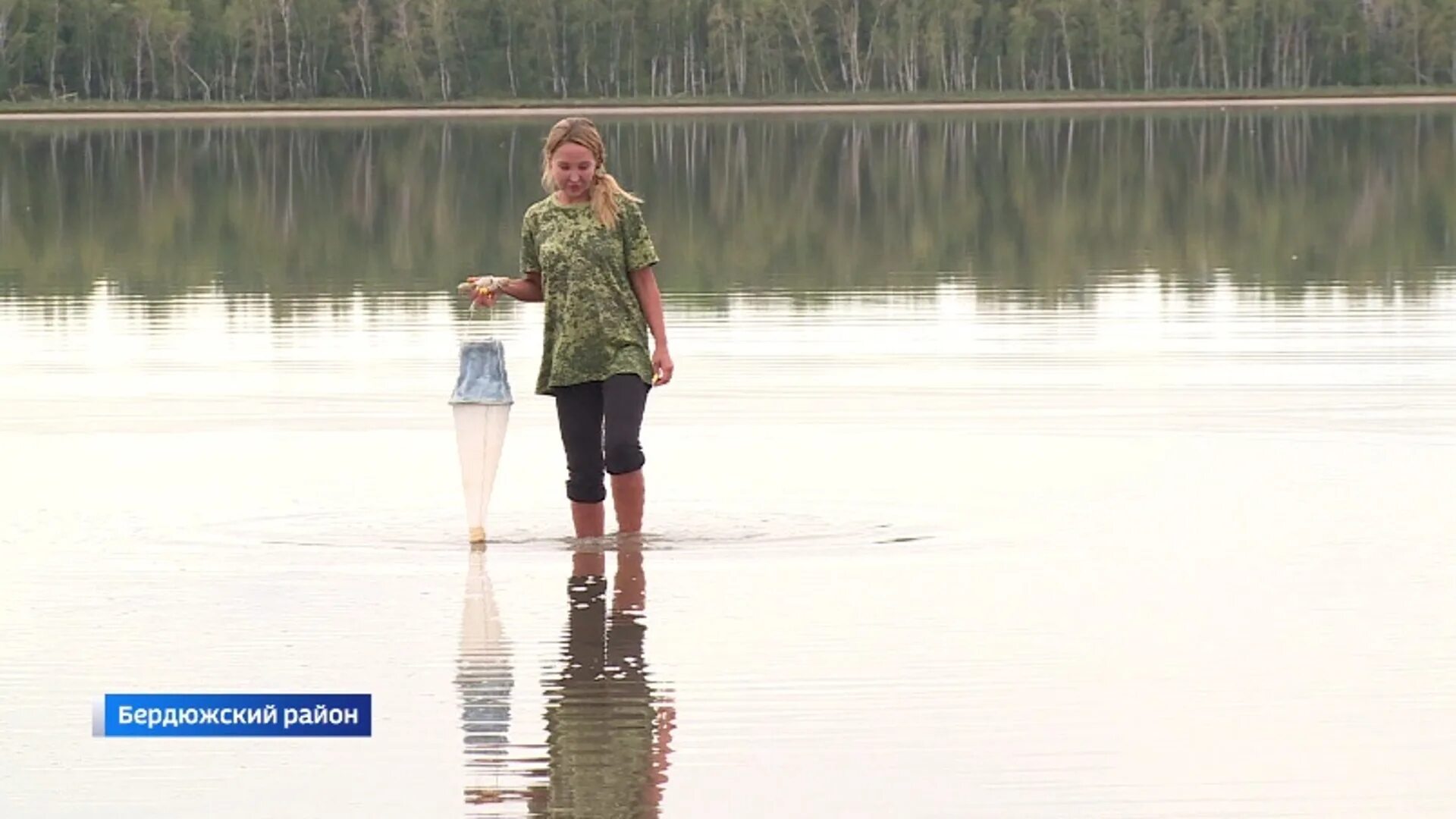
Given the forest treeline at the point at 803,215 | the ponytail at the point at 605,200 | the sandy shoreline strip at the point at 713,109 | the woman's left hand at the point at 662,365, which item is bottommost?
the sandy shoreline strip at the point at 713,109

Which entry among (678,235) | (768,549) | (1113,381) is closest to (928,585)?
(768,549)

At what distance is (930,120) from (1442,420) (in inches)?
3894

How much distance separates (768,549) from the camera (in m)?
11.8

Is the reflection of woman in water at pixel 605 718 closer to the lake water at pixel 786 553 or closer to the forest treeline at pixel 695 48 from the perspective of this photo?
the lake water at pixel 786 553

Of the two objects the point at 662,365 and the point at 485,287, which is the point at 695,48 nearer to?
the point at 485,287

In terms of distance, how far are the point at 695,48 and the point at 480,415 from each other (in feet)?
465

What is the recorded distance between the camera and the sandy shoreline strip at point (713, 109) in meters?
132

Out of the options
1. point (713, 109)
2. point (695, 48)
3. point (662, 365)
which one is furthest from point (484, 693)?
point (695, 48)

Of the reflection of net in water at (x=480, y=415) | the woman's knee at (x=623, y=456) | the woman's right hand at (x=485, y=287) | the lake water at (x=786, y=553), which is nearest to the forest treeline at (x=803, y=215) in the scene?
the lake water at (x=786, y=553)

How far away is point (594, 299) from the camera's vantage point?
38.0 feet

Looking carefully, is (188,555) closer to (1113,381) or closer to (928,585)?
(928,585)
